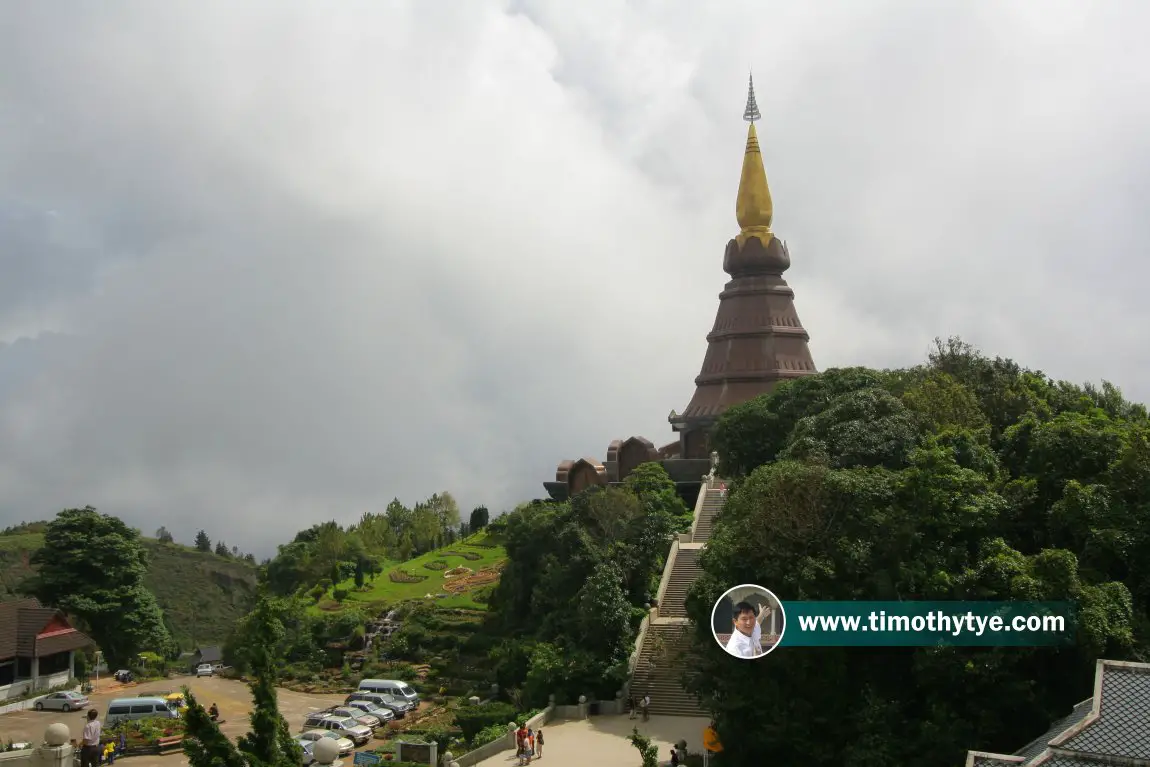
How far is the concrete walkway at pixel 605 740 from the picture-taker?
87.4ft

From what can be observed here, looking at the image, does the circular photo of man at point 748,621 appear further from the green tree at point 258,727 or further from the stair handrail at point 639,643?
the green tree at point 258,727

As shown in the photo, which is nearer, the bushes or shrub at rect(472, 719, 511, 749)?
shrub at rect(472, 719, 511, 749)

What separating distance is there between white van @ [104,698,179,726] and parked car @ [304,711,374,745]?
14.2 ft

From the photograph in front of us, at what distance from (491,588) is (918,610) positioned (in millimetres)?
27867

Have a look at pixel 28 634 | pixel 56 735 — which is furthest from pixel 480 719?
pixel 28 634

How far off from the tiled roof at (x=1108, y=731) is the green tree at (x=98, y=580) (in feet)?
127

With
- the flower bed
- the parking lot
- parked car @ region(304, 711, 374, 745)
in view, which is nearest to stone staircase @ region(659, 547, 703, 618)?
parked car @ region(304, 711, 374, 745)

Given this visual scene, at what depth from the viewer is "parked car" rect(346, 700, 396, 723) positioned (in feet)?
115

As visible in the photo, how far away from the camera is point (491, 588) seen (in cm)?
4825

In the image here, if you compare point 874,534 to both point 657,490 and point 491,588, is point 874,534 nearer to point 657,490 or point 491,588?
point 657,490

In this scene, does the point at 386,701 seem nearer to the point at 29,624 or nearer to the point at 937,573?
the point at 29,624

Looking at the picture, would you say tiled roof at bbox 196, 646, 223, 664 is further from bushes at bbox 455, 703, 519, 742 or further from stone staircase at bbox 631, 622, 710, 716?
stone staircase at bbox 631, 622, 710, 716

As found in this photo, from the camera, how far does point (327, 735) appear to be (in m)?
29.5

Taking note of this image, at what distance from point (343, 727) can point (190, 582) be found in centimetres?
6635
